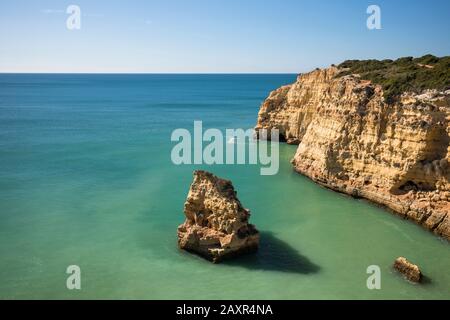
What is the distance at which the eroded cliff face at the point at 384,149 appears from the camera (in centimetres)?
2364

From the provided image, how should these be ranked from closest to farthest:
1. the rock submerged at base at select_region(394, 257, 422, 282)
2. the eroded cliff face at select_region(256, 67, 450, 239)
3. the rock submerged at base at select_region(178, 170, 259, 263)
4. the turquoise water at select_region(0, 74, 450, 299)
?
the turquoise water at select_region(0, 74, 450, 299), the rock submerged at base at select_region(394, 257, 422, 282), the rock submerged at base at select_region(178, 170, 259, 263), the eroded cliff face at select_region(256, 67, 450, 239)

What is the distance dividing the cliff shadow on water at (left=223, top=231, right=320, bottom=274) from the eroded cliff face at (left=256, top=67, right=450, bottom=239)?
26.9ft

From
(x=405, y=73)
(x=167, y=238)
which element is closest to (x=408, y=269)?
(x=167, y=238)

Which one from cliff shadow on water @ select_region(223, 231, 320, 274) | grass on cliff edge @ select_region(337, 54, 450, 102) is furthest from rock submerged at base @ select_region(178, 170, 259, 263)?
grass on cliff edge @ select_region(337, 54, 450, 102)

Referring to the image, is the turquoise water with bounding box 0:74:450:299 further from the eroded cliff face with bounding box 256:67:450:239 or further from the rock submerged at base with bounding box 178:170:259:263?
the eroded cliff face with bounding box 256:67:450:239

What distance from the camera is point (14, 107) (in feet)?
257

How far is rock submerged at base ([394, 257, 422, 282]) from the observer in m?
17.6

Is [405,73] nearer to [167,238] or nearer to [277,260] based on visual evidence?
[277,260]

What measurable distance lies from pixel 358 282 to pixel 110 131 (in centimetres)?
4304

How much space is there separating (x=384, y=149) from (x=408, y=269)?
10316 mm

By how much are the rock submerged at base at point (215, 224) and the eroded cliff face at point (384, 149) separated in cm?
1046

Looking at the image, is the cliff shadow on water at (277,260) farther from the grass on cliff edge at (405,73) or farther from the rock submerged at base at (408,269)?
the grass on cliff edge at (405,73)

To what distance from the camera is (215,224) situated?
64.7 ft
